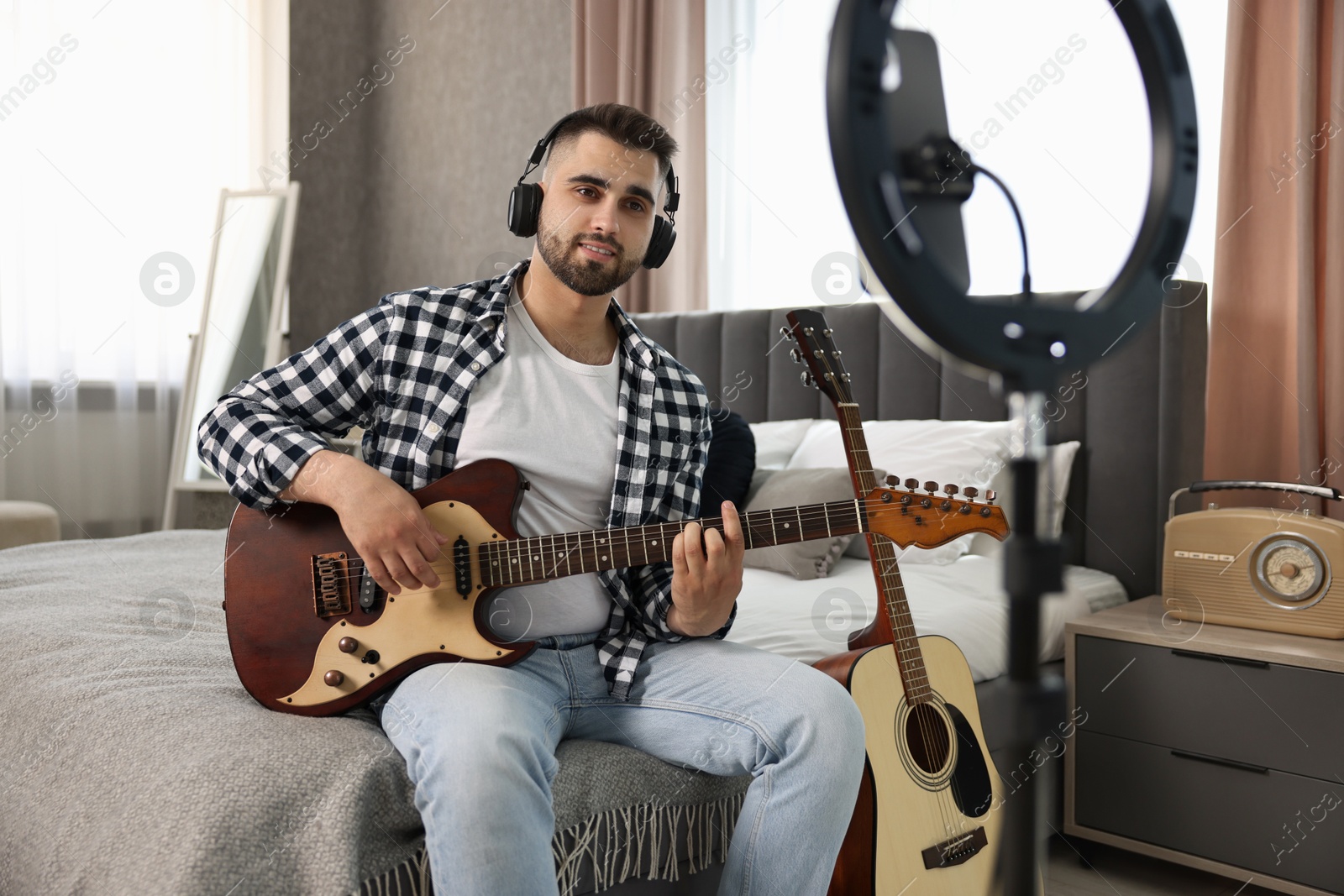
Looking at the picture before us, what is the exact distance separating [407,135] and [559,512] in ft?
11.5

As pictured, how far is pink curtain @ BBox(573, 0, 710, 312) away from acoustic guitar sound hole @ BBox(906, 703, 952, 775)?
195 cm

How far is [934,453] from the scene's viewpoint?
7.06 feet

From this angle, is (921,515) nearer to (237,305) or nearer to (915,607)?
(915,607)

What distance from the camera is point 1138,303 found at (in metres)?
0.39

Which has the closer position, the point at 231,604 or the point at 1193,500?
the point at 231,604

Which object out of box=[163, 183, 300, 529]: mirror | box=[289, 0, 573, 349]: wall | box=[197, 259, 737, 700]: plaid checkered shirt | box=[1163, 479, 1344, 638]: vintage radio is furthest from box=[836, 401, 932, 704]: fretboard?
box=[163, 183, 300, 529]: mirror

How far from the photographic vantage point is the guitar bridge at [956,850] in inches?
50.7

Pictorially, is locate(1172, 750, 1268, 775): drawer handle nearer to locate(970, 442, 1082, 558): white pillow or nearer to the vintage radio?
the vintage radio

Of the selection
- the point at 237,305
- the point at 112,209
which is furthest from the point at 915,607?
the point at 112,209

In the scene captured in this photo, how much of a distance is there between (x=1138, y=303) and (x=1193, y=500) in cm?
196

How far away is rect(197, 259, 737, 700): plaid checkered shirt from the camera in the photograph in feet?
4.00

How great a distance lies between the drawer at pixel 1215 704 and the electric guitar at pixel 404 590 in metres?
0.79

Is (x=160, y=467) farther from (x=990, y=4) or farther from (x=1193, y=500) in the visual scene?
(x=1193, y=500)

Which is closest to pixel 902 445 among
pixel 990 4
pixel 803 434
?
pixel 803 434
